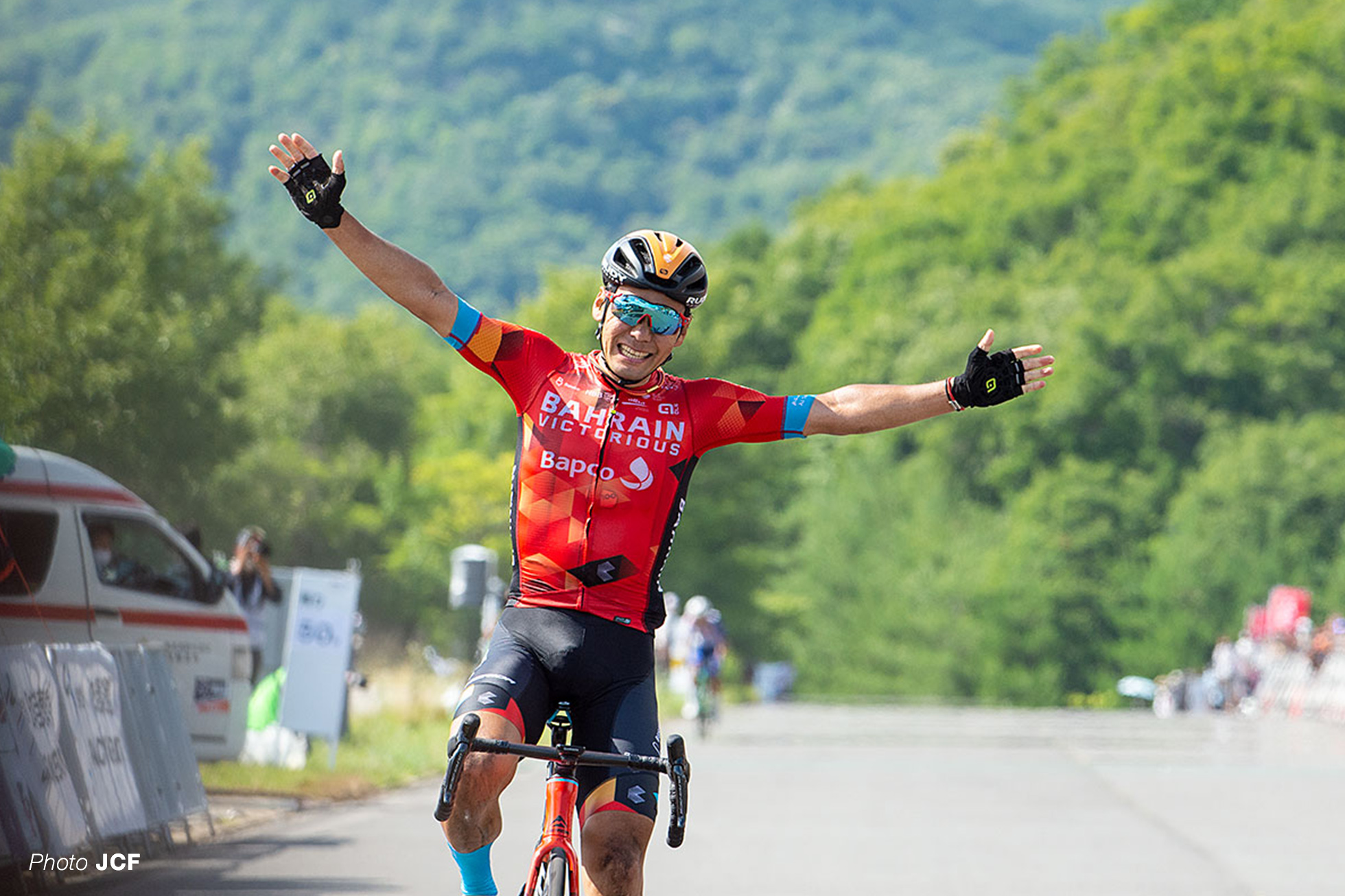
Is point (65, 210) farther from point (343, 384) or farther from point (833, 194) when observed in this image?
point (833, 194)

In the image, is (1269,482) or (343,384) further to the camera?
(343,384)

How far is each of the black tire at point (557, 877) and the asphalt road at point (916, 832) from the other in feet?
14.5

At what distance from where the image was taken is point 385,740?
68.2 feet

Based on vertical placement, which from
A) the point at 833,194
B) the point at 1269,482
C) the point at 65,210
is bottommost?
the point at 1269,482

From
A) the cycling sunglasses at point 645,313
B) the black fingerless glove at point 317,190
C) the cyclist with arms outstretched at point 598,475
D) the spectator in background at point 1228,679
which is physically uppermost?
the black fingerless glove at point 317,190

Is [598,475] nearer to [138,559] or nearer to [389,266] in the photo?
[389,266]

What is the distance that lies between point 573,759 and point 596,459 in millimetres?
927

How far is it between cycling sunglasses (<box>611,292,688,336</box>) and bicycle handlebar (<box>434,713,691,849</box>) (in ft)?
4.09

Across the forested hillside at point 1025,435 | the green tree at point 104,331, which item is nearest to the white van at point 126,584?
the green tree at point 104,331

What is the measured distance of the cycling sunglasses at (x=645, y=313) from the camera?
6.16 meters

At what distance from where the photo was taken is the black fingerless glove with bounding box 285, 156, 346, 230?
6.16 meters

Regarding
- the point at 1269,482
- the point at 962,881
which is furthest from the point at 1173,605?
the point at 962,881

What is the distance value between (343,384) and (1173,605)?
31.8m

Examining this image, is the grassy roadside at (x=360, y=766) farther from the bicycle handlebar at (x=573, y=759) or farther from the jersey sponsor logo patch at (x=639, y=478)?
the bicycle handlebar at (x=573, y=759)
